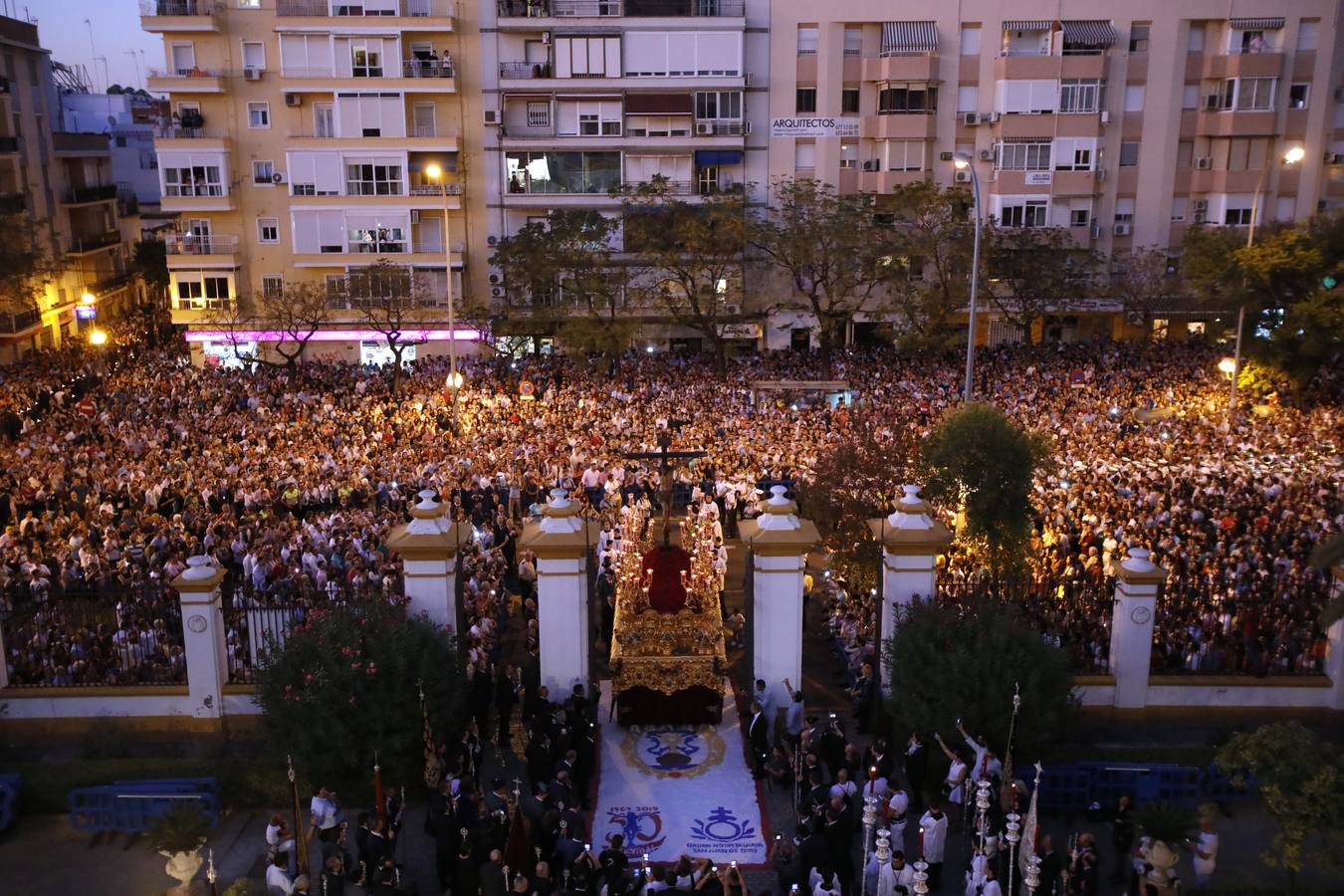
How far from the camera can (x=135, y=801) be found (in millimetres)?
13031

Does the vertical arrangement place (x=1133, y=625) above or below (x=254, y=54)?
below

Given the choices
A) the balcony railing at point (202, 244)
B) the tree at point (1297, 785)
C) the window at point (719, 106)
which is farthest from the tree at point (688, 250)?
the tree at point (1297, 785)

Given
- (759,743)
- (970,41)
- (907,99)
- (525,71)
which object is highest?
(970,41)

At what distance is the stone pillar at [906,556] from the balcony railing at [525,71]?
112 feet

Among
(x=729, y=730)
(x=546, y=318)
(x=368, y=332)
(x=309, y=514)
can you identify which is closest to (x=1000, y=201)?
(x=546, y=318)

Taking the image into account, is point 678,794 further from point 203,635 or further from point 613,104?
point 613,104

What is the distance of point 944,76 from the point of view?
4469 centimetres

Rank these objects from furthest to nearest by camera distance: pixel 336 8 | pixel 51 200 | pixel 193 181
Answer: pixel 51 200, pixel 193 181, pixel 336 8

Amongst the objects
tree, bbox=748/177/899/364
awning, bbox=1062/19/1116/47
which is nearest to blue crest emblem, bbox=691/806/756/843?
tree, bbox=748/177/899/364

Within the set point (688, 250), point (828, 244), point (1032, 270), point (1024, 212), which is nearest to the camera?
point (828, 244)

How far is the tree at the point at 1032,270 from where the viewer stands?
138 feet

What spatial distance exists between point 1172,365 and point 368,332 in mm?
28335

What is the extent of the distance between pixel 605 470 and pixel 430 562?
35.0 feet

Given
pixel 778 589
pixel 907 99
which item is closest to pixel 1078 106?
pixel 907 99
